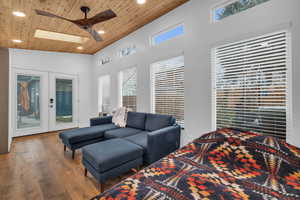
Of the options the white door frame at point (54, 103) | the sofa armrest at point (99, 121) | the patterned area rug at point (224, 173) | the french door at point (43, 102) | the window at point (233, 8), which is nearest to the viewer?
the patterned area rug at point (224, 173)

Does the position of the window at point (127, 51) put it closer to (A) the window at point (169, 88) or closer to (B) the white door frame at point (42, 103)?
(A) the window at point (169, 88)

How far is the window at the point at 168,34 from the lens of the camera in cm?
298

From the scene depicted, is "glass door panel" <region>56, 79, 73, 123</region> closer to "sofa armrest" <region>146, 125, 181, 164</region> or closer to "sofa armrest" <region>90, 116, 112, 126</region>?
"sofa armrest" <region>90, 116, 112, 126</region>

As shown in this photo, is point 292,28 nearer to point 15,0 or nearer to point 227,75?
point 227,75

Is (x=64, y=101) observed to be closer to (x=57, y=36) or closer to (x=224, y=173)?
(x=57, y=36)

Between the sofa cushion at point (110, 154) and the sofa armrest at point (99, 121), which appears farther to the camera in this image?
the sofa armrest at point (99, 121)

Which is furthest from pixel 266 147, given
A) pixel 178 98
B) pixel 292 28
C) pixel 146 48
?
pixel 146 48

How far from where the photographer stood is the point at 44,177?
90.0 inches

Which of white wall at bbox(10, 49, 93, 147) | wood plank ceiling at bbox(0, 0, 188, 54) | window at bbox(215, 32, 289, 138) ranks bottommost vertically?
window at bbox(215, 32, 289, 138)

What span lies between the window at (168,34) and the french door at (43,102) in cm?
399

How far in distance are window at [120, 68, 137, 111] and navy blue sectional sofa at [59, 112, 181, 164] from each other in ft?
1.95

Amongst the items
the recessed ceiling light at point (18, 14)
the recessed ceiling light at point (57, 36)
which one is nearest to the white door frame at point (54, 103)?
the recessed ceiling light at point (57, 36)

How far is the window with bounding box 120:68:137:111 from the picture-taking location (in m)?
4.14

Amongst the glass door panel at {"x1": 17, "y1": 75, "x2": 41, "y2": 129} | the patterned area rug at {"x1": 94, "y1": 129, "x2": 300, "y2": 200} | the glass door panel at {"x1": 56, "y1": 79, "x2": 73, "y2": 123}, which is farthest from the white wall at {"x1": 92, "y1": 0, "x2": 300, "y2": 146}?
the glass door panel at {"x1": 17, "y1": 75, "x2": 41, "y2": 129}
